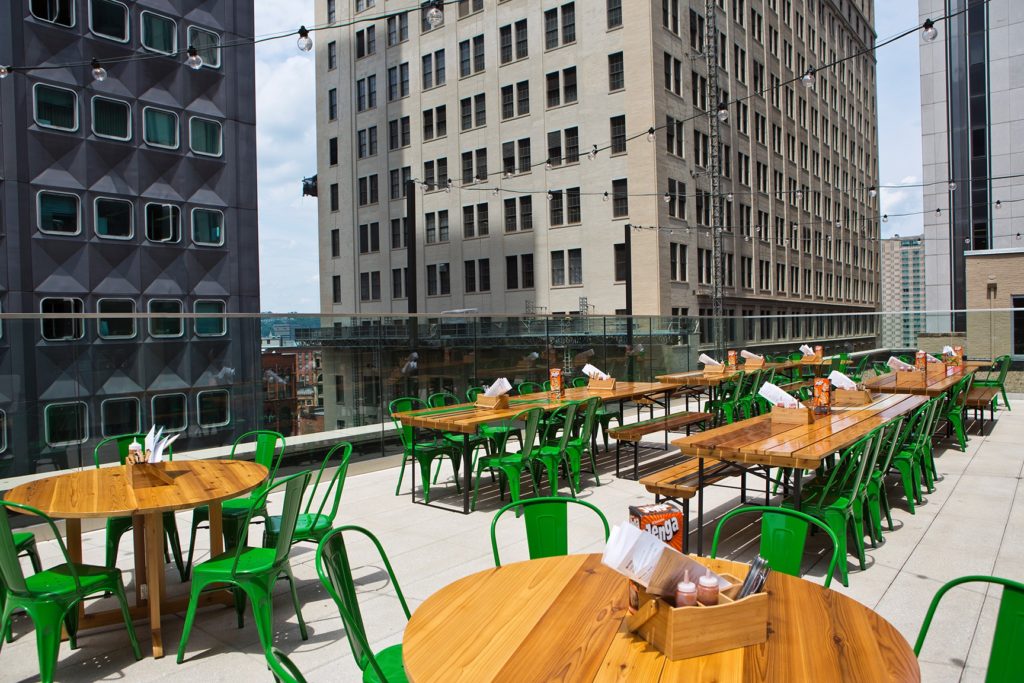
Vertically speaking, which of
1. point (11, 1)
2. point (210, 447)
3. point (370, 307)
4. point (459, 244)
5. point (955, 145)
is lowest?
point (210, 447)

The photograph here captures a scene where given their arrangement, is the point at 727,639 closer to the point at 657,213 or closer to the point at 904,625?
the point at 904,625

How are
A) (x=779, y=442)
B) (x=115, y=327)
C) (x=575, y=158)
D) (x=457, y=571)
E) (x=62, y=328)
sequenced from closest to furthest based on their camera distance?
(x=457, y=571) < (x=779, y=442) < (x=115, y=327) < (x=62, y=328) < (x=575, y=158)

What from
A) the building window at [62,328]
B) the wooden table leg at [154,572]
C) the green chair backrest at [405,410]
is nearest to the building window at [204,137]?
the green chair backrest at [405,410]

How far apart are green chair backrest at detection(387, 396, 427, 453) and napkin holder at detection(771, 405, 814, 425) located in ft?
12.9

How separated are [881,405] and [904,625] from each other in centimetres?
458

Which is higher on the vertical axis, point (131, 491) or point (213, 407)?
point (213, 407)

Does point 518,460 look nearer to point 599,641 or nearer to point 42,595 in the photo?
point 42,595

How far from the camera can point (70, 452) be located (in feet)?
23.6

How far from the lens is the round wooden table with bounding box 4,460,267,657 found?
4.23 meters

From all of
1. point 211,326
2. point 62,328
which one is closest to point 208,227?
point 211,326

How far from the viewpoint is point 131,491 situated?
15.1 ft

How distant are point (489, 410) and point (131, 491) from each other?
4.33 m

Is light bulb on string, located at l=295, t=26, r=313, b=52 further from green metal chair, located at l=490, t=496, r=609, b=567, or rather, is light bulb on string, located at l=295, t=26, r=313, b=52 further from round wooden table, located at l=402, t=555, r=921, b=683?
round wooden table, located at l=402, t=555, r=921, b=683

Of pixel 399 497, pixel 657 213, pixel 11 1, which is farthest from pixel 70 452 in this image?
pixel 657 213
